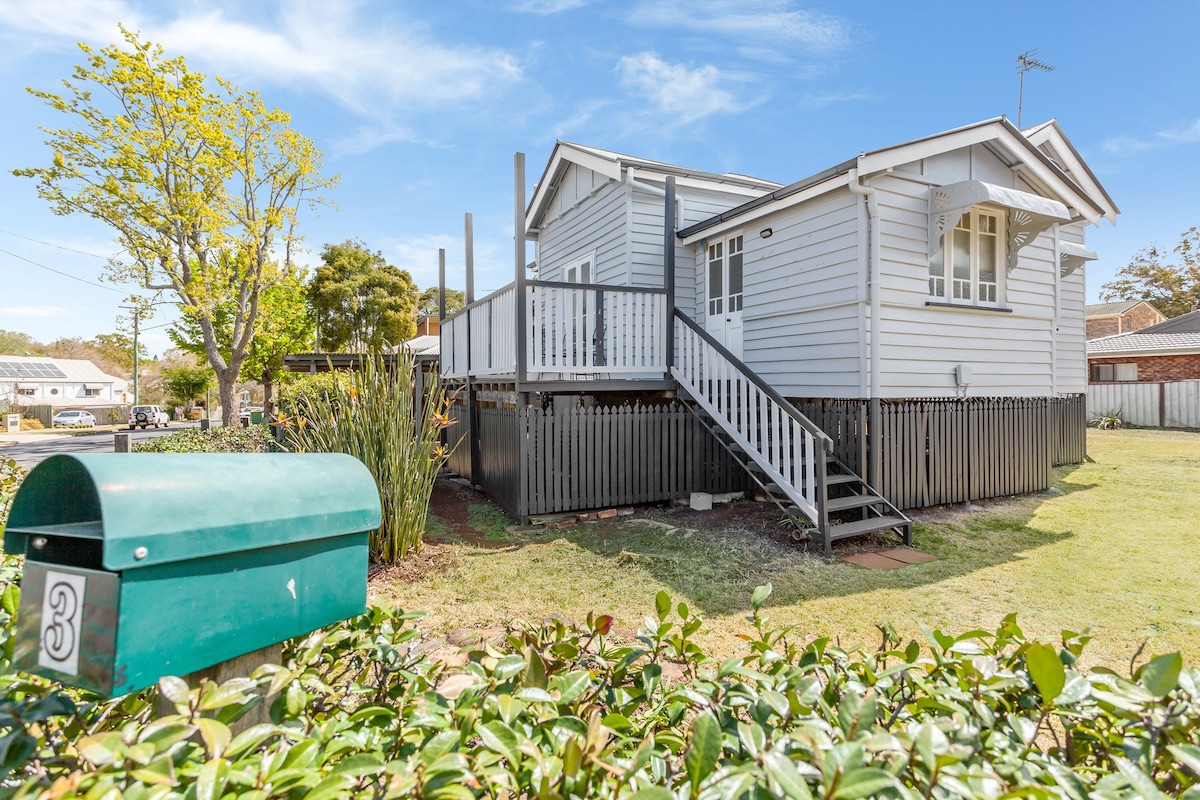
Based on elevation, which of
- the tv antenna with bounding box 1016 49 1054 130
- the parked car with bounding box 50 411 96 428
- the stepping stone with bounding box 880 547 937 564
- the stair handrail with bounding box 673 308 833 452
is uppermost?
the tv antenna with bounding box 1016 49 1054 130

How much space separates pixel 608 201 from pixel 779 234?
3.61 metres

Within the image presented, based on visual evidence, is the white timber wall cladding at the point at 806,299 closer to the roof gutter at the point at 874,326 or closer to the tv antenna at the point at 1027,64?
the roof gutter at the point at 874,326

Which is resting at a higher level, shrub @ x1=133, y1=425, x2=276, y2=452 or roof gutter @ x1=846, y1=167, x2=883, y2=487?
roof gutter @ x1=846, y1=167, x2=883, y2=487

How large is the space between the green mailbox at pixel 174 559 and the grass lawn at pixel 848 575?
195cm

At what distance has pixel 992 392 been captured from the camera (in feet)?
25.9

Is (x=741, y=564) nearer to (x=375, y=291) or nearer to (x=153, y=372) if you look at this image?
(x=375, y=291)

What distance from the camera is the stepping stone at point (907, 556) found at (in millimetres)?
5441

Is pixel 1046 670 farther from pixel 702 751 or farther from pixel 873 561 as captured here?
pixel 873 561

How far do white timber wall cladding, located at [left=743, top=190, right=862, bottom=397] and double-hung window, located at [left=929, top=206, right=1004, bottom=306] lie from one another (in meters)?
1.33

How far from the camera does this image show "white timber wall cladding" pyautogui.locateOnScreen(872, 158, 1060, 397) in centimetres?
682

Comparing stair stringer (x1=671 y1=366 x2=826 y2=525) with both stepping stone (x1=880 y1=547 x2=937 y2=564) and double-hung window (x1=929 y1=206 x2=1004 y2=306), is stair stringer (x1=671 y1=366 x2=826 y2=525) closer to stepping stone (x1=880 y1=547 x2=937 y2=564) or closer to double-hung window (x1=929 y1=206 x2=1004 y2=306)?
stepping stone (x1=880 y1=547 x2=937 y2=564)

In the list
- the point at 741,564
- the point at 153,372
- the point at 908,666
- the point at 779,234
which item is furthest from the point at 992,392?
the point at 153,372

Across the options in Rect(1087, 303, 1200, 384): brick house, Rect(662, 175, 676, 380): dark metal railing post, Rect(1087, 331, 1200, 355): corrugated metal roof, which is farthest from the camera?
Rect(1087, 303, 1200, 384): brick house

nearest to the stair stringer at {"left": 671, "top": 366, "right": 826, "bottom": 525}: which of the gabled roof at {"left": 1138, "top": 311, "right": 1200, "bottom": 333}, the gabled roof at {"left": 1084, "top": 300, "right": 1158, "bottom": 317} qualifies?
the gabled roof at {"left": 1138, "top": 311, "right": 1200, "bottom": 333}
